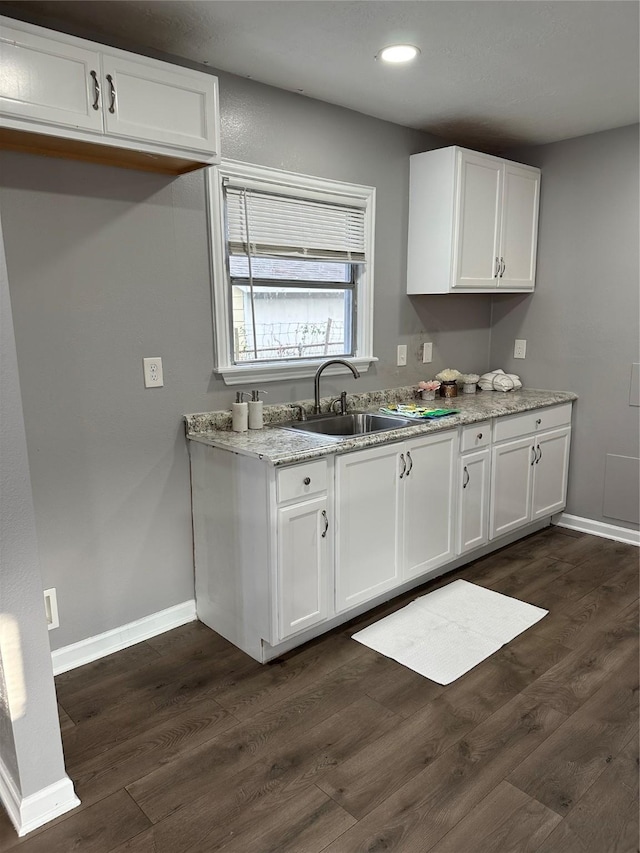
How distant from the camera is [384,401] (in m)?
3.54

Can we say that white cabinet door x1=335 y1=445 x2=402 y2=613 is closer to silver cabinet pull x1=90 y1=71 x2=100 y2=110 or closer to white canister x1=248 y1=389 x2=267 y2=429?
white canister x1=248 y1=389 x2=267 y2=429

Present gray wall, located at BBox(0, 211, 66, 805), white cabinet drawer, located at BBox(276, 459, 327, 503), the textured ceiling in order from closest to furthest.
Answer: gray wall, located at BBox(0, 211, 66, 805), the textured ceiling, white cabinet drawer, located at BBox(276, 459, 327, 503)

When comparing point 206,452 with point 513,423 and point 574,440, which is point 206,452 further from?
point 574,440

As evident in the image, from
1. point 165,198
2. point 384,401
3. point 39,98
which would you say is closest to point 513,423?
point 384,401

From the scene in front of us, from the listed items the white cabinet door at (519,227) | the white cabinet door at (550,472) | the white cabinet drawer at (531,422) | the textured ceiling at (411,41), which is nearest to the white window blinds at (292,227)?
the textured ceiling at (411,41)

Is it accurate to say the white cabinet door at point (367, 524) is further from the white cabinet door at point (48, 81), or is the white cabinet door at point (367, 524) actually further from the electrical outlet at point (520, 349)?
the electrical outlet at point (520, 349)

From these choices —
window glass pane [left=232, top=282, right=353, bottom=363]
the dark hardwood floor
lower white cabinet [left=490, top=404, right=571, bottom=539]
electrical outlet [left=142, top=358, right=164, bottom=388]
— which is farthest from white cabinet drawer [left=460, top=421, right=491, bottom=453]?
electrical outlet [left=142, top=358, right=164, bottom=388]

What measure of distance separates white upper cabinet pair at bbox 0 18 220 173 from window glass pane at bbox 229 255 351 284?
57 cm

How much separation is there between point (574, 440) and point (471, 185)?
173 cm

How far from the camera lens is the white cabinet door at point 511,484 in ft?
11.3

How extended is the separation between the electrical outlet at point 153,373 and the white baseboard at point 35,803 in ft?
4.66

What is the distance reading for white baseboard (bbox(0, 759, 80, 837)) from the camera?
67.6 inches

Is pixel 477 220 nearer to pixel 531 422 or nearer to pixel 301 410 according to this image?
pixel 531 422

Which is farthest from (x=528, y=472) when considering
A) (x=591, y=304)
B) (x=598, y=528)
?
(x=591, y=304)
